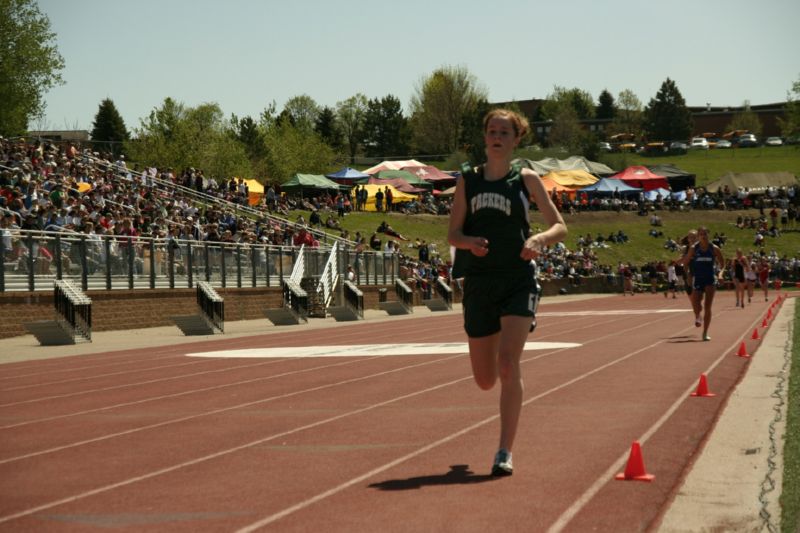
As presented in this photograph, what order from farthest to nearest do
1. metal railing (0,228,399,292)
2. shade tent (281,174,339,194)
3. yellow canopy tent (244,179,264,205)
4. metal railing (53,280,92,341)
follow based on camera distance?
1. shade tent (281,174,339,194)
2. yellow canopy tent (244,179,264,205)
3. metal railing (0,228,399,292)
4. metal railing (53,280,92,341)

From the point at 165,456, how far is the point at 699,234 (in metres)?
14.5

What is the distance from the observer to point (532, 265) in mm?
7246

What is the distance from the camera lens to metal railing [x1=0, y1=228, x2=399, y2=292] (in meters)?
25.0

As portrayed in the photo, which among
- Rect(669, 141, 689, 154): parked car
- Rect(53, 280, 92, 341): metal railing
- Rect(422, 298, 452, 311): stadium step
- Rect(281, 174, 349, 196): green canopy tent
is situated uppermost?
Rect(669, 141, 689, 154): parked car

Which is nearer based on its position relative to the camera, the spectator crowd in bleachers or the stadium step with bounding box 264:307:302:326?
the spectator crowd in bleachers

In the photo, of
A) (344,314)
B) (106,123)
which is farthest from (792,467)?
(106,123)

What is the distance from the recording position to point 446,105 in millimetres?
147125

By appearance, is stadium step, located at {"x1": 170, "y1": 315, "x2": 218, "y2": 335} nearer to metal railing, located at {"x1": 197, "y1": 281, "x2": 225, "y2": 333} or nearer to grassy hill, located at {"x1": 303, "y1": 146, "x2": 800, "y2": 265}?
metal railing, located at {"x1": 197, "y1": 281, "x2": 225, "y2": 333}

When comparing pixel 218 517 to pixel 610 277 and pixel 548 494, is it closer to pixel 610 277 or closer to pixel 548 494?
pixel 548 494

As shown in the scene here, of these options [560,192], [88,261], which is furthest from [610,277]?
[88,261]

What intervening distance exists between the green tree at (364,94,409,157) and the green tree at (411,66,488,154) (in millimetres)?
9669

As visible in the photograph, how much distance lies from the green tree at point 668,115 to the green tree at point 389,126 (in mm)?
34979

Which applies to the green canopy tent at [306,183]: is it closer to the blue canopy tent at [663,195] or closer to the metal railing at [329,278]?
the blue canopy tent at [663,195]

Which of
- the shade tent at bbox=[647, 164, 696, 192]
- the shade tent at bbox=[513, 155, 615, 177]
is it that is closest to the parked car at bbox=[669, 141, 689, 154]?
the shade tent at bbox=[647, 164, 696, 192]
